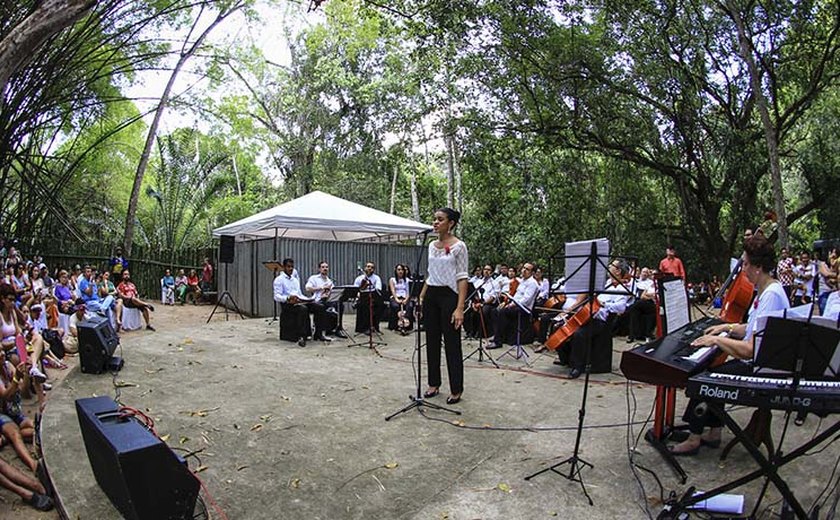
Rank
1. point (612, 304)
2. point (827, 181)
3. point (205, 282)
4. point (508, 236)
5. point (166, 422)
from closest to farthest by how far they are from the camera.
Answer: point (166, 422) < point (612, 304) < point (827, 181) < point (205, 282) < point (508, 236)

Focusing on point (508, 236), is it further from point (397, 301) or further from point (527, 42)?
point (397, 301)

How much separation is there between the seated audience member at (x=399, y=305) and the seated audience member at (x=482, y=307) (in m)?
1.25

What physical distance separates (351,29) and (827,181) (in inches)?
646

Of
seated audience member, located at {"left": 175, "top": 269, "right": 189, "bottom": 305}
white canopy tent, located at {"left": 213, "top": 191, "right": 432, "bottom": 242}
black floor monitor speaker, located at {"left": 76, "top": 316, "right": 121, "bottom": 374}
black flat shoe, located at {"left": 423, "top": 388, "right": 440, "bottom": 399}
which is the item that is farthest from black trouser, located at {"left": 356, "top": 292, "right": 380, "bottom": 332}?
seated audience member, located at {"left": 175, "top": 269, "right": 189, "bottom": 305}

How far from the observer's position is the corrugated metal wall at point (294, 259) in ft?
44.5

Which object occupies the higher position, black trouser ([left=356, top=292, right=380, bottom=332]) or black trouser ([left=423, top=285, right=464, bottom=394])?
black trouser ([left=423, top=285, right=464, bottom=394])

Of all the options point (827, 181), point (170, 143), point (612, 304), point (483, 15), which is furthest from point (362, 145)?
point (612, 304)

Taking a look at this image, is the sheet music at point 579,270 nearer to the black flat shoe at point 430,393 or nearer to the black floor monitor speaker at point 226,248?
the black flat shoe at point 430,393

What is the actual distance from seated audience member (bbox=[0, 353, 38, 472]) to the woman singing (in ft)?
11.2

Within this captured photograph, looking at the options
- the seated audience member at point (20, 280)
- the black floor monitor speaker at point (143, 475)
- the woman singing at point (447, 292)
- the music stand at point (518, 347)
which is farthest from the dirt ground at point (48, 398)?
the music stand at point (518, 347)

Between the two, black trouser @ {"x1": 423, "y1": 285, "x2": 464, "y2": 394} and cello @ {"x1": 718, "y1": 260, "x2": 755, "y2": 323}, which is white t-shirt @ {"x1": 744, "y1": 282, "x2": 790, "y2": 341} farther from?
black trouser @ {"x1": 423, "y1": 285, "x2": 464, "y2": 394}

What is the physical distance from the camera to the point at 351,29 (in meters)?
19.9

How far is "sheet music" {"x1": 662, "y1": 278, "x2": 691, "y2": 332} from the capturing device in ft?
12.3

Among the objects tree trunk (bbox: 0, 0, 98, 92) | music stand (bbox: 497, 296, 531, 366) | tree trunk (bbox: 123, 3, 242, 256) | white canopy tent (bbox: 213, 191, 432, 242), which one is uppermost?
tree trunk (bbox: 123, 3, 242, 256)
